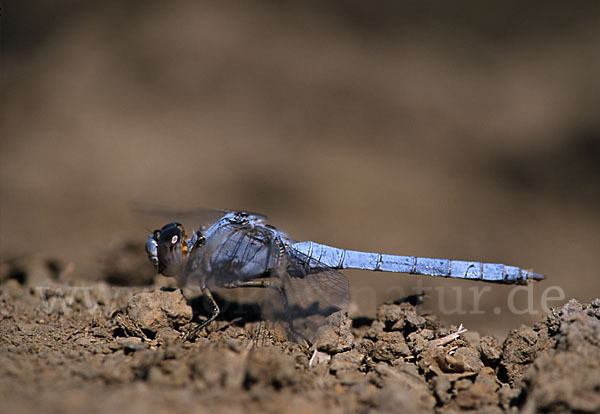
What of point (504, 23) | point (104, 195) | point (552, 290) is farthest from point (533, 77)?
point (104, 195)

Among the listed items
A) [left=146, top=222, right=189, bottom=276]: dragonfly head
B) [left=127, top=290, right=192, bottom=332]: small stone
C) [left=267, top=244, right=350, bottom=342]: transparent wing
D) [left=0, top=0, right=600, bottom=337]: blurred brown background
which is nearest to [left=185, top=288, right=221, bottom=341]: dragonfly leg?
[left=127, top=290, right=192, bottom=332]: small stone

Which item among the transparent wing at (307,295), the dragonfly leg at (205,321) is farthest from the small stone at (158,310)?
the transparent wing at (307,295)

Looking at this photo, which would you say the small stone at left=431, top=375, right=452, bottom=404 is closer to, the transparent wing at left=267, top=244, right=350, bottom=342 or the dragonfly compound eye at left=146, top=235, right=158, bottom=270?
the transparent wing at left=267, top=244, right=350, bottom=342

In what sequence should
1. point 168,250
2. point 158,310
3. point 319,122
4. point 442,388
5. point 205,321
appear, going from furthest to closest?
point 319,122 → point 168,250 → point 205,321 → point 158,310 → point 442,388

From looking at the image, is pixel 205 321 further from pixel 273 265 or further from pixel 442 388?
pixel 442 388

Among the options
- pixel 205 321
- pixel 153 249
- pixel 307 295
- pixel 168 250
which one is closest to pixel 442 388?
pixel 307 295

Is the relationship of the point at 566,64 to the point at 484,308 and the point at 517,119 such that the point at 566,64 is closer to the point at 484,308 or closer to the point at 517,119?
the point at 517,119
